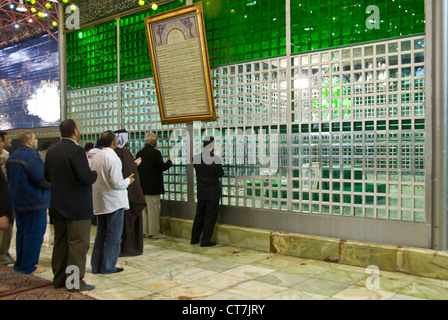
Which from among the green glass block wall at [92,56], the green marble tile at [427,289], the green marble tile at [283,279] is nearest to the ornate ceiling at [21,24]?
the green glass block wall at [92,56]

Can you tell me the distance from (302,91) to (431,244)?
2.23 meters

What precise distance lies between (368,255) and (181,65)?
363cm

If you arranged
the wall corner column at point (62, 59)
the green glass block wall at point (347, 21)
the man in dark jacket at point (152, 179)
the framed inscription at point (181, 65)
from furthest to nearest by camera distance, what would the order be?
the wall corner column at point (62, 59), the man in dark jacket at point (152, 179), the framed inscription at point (181, 65), the green glass block wall at point (347, 21)

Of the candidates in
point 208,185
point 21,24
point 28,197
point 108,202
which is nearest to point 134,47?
point 208,185

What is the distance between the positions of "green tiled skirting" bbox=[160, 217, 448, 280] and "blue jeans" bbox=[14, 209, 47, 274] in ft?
7.29

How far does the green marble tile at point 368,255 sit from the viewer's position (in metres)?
4.28

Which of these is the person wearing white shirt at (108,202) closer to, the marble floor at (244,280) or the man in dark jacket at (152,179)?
the marble floor at (244,280)

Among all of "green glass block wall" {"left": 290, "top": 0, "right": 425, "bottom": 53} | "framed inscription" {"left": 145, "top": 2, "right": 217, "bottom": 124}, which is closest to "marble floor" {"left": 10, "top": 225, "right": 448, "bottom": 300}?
"framed inscription" {"left": 145, "top": 2, "right": 217, "bottom": 124}

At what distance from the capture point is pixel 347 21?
4672 mm

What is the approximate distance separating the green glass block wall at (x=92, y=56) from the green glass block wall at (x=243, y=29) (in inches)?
86.9

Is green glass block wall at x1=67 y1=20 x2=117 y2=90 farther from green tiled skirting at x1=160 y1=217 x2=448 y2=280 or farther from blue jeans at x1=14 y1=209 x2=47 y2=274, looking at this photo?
blue jeans at x1=14 y1=209 x2=47 y2=274

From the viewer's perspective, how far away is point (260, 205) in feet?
17.9

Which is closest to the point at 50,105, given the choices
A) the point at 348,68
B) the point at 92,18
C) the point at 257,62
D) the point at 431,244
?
the point at 92,18

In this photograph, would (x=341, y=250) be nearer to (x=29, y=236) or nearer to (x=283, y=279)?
(x=283, y=279)
